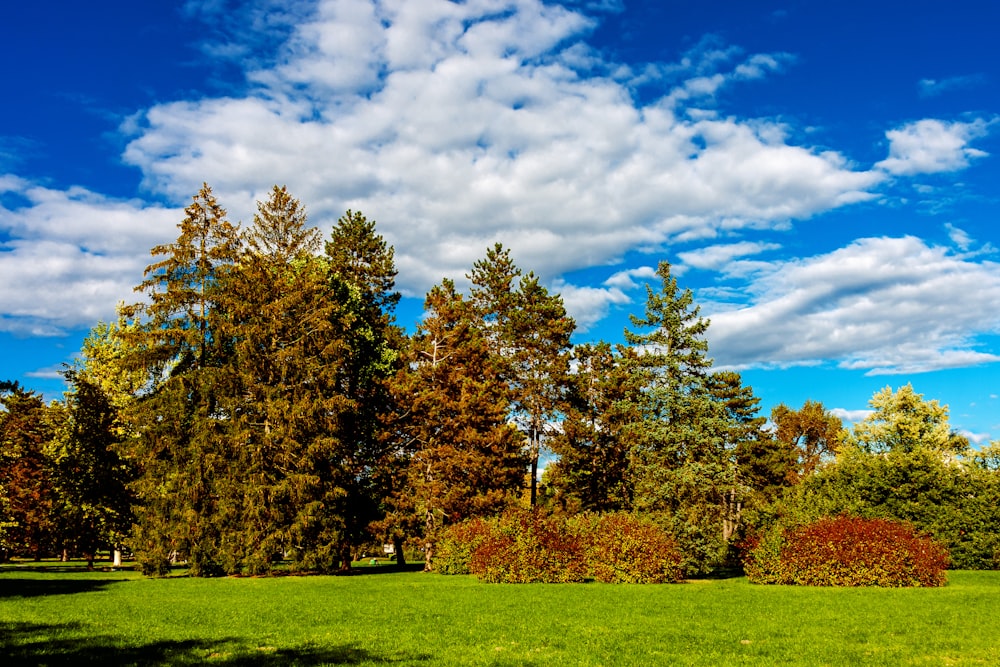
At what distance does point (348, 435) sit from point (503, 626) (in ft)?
91.4

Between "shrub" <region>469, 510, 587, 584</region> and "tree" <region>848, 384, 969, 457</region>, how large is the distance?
124 ft

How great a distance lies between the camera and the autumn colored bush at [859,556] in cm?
2573

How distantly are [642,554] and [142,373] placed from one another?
99.9ft

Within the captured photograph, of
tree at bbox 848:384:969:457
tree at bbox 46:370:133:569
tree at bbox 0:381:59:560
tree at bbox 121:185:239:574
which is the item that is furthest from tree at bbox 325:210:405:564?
tree at bbox 848:384:969:457

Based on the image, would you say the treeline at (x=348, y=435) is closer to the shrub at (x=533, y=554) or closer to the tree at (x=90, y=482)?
the tree at (x=90, y=482)

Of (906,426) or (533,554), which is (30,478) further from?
(906,426)

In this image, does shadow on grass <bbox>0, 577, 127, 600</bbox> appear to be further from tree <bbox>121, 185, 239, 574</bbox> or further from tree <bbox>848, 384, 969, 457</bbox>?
tree <bbox>848, 384, 969, 457</bbox>

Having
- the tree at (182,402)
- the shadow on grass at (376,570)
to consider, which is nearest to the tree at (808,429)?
the shadow on grass at (376,570)

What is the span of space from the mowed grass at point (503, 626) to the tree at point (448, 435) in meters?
13.8

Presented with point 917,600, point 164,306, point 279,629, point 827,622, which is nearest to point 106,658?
point 279,629

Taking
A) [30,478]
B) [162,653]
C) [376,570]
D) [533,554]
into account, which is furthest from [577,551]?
[30,478]

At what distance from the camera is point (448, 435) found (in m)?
39.9

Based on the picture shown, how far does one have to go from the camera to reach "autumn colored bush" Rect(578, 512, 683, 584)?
2928 cm

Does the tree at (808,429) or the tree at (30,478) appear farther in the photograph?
the tree at (808,429)
